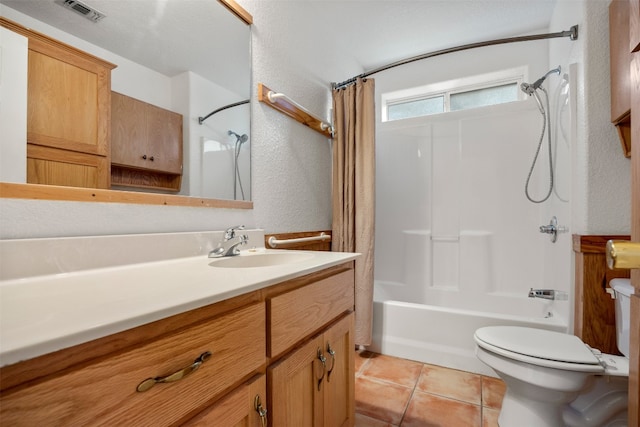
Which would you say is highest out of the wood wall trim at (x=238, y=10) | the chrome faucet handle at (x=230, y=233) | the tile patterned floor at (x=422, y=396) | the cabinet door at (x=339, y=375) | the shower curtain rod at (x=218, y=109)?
the wood wall trim at (x=238, y=10)

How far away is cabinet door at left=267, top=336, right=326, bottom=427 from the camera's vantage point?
0.72 metres

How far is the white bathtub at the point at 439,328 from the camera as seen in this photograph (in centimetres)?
163

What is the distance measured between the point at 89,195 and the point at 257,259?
585 mm

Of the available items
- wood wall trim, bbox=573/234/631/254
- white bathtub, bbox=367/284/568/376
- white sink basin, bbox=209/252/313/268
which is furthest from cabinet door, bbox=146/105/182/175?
wood wall trim, bbox=573/234/631/254

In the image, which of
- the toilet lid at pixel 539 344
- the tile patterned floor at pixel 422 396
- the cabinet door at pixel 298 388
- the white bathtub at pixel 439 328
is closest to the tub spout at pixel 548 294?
the white bathtub at pixel 439 328

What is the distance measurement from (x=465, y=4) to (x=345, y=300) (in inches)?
82.5

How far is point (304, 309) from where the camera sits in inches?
32.9

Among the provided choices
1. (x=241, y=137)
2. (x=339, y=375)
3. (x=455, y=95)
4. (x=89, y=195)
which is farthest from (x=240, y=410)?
(x=455, y=95)

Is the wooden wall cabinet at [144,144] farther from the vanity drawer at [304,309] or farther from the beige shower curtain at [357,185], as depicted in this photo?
the beige shower curtain at [357,185]

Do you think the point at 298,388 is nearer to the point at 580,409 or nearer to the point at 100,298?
the point at 100,298

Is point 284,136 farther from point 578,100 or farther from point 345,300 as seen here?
point 578,100

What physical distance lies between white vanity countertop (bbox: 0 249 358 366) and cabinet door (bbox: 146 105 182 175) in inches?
15.2

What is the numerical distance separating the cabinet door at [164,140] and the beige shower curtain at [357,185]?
3.67 feet

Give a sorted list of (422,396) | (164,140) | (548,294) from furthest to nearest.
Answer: (548,294)
(422,396)
(164,140)
